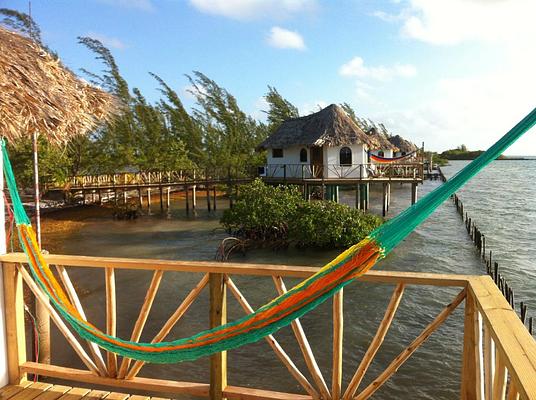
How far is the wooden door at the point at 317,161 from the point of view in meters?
17.2

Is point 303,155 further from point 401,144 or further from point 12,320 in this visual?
point 401,144

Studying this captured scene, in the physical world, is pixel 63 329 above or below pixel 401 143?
below

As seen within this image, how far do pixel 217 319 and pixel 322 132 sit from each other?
15.9 metres

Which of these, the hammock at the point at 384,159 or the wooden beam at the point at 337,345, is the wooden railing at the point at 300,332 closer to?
the wooden beam at the point at 337,345

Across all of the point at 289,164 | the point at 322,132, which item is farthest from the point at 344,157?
→ the point at 289,164

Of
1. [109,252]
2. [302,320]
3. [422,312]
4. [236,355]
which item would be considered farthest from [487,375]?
[109,252]

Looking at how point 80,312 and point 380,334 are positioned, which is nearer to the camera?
point 380,334

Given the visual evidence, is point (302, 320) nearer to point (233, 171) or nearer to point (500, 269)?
point (500, 269)

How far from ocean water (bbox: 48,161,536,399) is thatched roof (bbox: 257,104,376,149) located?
15.9 ft

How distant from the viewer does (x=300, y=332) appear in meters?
2.12

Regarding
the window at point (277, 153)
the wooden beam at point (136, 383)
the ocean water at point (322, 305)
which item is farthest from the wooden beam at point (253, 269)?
the window at point (277, 153)

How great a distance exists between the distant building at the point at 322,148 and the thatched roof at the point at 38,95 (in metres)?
13.8

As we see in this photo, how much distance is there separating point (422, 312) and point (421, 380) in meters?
2.29

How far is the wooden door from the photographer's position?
17248 millimetres
